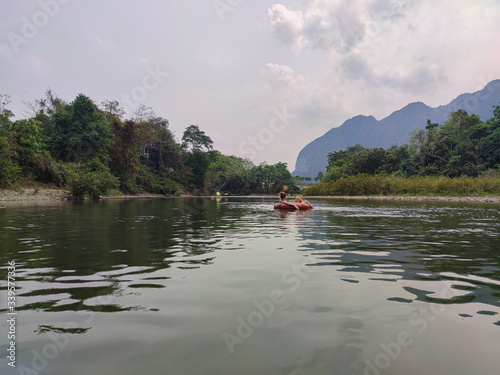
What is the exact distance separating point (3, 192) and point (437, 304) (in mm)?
40157

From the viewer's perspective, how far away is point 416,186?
145 feet

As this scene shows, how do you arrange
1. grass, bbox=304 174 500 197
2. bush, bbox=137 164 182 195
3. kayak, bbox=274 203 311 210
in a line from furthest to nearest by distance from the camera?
bush, bbox=137 164 182 195, grass, bbox=304 174 500 197, kayak, bbox=274 203 311 210

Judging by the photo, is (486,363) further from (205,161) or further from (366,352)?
(205,161)

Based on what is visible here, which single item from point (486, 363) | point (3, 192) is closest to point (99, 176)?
point (3, 192)

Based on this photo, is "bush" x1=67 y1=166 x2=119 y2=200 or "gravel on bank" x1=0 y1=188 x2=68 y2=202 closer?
"gravel on bank" x1=0 y1=188 x2=68 y2=202

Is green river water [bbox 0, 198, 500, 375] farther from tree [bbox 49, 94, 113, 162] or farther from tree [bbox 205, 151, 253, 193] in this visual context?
tree [bbox 205, 151, 253, 193]

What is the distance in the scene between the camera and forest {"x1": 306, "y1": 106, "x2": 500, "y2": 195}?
41978mm

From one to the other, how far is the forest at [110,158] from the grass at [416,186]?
32.5 meters

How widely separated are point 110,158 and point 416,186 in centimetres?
4719

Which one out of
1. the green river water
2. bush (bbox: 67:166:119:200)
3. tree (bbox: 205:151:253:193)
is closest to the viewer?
the green river water

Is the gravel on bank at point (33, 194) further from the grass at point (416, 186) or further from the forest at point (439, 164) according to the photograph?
the forest at point (439, 164)

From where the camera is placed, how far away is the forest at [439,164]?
41978mm

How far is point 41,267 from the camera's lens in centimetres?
561

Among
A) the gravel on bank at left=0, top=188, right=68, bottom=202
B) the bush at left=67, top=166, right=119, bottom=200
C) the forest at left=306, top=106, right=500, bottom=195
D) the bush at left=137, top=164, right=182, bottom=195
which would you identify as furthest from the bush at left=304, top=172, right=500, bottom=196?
the gravel on bank at left=0, top=188, right=68, bottom=202
